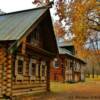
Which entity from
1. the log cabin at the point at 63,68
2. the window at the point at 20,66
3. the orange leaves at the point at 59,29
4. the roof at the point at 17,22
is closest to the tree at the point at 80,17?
the orange leaves at the point at 59,29

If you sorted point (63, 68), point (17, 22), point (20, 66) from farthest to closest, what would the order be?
point (63, 68), point (20, 66), point (17, 22)

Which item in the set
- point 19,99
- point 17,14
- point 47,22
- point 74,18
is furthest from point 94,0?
point 19,99

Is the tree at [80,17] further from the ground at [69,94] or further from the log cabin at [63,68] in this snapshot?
the log cabin at [63,68]

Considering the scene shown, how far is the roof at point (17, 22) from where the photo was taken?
72.5 ft

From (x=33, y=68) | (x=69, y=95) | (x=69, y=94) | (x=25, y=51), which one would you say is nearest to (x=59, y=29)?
(x=33, y=68)

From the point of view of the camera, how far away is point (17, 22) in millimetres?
24609

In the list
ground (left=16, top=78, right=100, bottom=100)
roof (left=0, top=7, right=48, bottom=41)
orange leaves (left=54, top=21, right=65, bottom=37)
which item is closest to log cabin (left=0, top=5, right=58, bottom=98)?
roof (left=0, top=7, right=48, bottom=41)

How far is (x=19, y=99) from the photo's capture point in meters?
22.9

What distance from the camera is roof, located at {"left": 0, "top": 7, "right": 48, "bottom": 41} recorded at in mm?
22091

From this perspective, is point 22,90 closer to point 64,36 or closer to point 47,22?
point 47,22

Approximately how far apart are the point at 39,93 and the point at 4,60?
6.65 m

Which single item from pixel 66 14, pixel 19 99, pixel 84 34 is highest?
pixel 66 14

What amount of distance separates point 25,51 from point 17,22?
218 centimetres

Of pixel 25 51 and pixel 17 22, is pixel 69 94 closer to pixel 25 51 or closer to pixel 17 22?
pixel 25 51
